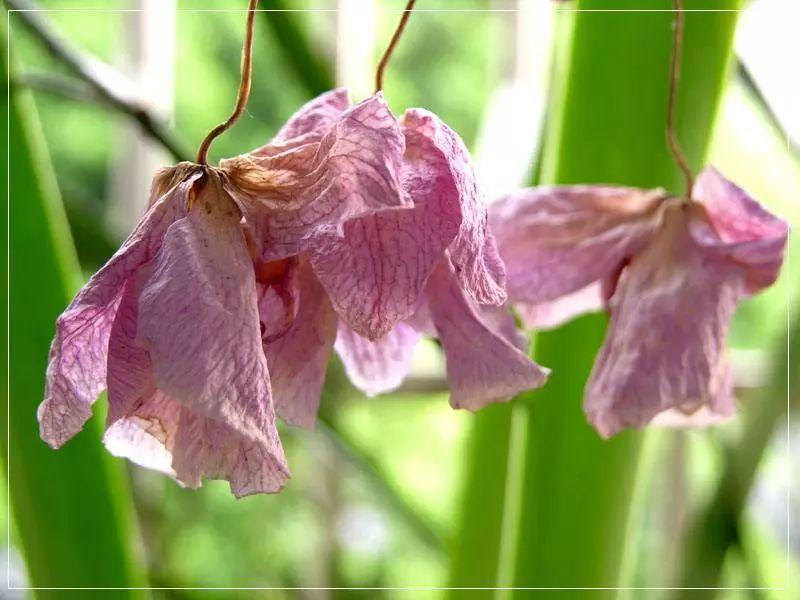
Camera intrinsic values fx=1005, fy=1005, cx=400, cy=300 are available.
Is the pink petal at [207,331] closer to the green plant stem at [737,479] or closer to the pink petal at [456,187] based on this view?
the pink petal at [456,187]

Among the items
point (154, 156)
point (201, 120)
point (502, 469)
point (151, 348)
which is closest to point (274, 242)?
point (151, 348)

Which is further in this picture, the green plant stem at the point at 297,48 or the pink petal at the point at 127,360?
the green plant stem at the point at 297,48

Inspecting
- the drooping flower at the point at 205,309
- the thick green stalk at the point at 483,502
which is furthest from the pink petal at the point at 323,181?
the thick green stalk at the point at 483,502

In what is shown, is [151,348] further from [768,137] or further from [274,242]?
[768,137]

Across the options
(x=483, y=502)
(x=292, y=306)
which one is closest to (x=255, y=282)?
(x=292, y=306)

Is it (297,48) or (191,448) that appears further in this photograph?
(297,48)

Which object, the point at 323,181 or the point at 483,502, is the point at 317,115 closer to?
the point at 323,181

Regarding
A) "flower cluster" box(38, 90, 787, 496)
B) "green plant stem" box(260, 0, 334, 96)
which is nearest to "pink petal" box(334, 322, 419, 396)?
"flower cluster" box(38, 90, 787, 496)
